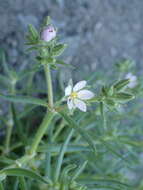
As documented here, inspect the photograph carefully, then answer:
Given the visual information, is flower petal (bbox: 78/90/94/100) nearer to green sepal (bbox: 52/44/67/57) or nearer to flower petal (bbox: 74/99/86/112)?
flower petal (bbox: 74/99/86/112)

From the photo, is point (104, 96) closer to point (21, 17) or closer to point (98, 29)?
point (21, 17)

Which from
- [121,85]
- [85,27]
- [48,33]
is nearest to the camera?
[48,33]

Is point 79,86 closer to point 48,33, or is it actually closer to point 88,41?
point 48,33

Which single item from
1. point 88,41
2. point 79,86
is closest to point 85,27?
point 88,41

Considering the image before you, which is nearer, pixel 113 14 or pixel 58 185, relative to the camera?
pixel 58 185

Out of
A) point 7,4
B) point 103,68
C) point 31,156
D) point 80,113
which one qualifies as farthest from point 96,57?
point 31,156
